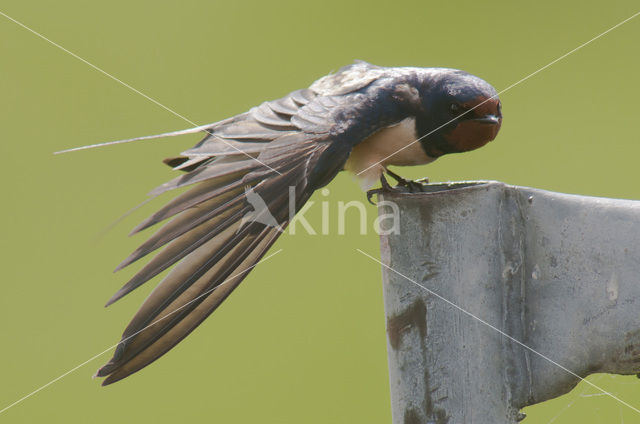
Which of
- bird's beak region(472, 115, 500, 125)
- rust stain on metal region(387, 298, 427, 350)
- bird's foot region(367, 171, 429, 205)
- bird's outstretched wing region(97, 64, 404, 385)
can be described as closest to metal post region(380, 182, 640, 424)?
rust stain on metal region(387, 298, 427, 350)

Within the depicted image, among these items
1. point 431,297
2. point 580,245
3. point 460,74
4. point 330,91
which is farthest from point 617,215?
point 330,91

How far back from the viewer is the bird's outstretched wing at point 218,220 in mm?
1534

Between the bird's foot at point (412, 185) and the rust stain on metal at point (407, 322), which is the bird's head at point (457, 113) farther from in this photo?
the rust stain on metal at point (407, 322)

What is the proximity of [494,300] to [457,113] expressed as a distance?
0.80 m

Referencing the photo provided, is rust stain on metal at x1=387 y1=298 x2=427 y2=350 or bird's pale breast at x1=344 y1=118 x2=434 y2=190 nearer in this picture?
rust stain on metal at x1=387 y1=298 x2=427 y2=350

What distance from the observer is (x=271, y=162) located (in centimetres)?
174

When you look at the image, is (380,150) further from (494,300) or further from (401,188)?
(494,300)

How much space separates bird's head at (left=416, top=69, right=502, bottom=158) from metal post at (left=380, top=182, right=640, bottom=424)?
639mm

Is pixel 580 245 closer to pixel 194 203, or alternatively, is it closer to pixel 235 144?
pixel 194 203

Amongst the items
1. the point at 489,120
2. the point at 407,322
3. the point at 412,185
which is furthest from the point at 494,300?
the point at 489,120

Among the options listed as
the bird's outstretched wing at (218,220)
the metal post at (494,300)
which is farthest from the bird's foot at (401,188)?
the metal post at (494,300)

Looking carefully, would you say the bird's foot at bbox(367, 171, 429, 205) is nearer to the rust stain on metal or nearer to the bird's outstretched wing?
the bird's outstretched wing

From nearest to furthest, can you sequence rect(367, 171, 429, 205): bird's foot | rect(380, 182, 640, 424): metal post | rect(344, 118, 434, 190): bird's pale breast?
1. rect(380, 182, 640, 424): metal post
2. rect(367, 171, 429, 205): bird's foot
3. rect(344, 118, 434, 190): bird's pale breast

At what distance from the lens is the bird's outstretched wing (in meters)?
1.53
